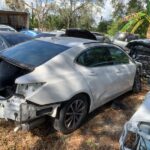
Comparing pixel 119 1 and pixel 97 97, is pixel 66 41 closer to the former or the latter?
pixel 97 97

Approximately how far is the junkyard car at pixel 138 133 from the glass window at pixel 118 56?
8.52 feet

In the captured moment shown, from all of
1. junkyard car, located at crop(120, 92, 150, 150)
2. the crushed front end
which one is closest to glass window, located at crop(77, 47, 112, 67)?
the crushed front end

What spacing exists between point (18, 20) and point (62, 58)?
77.7 ft

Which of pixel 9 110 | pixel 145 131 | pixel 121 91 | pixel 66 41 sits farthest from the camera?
pixel 121 91

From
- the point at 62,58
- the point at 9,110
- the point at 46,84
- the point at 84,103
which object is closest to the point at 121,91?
the point at 84,103

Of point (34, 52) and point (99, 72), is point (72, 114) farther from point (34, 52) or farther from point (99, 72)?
point (34, 52)

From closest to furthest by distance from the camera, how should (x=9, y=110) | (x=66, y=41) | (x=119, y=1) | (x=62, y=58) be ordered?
(x=9, y=110), (x=62, y=58), (x=66, y=41), (x=119, y=1)

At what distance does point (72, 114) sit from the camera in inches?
186

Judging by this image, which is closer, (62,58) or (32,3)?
(62,58)

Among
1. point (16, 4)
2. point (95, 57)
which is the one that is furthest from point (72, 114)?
point (16, 4)

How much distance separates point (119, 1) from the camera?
32.8 meters

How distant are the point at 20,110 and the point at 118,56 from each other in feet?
10.1

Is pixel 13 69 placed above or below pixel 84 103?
above

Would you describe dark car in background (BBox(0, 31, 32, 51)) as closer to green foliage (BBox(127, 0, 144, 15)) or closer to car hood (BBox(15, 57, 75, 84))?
car hood (BBox(15, 57, 75, 84))
